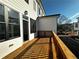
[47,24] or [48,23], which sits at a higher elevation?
[48,23]

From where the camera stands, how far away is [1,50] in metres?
5.04

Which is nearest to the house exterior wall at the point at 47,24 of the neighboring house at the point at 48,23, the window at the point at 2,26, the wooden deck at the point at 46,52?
the neighboring house at the point at 48,23

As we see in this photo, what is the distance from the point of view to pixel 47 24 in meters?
15.8

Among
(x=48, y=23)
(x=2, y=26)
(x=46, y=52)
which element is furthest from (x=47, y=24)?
(x=2, y=26)

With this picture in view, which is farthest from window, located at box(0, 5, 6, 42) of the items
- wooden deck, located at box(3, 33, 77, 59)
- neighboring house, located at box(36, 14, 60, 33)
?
neighboring house, located at box(36, 14, 60, 33)

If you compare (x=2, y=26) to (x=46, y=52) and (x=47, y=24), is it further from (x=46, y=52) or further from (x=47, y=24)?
(x=47, y=24)

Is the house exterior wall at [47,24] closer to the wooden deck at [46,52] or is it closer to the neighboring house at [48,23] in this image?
the neighboring house at [48,23]

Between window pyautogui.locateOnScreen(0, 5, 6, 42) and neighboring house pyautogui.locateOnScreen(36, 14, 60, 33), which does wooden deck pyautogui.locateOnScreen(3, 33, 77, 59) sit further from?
neighboring house pyautogui.locateOnScreen(36, 14, 60, 33)

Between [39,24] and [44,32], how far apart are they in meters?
1.27

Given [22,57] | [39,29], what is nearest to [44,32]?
[39,29]

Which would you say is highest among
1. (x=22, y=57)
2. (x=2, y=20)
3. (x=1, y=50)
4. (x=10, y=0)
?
(x=10, y=0)

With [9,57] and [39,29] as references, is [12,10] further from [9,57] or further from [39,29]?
[39,29]

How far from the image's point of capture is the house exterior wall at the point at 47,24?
15441 millimetres

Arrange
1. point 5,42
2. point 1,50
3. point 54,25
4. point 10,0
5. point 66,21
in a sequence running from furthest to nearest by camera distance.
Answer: point 66,21
point 54,25
point 10,0
point 5,42
point 1,50
